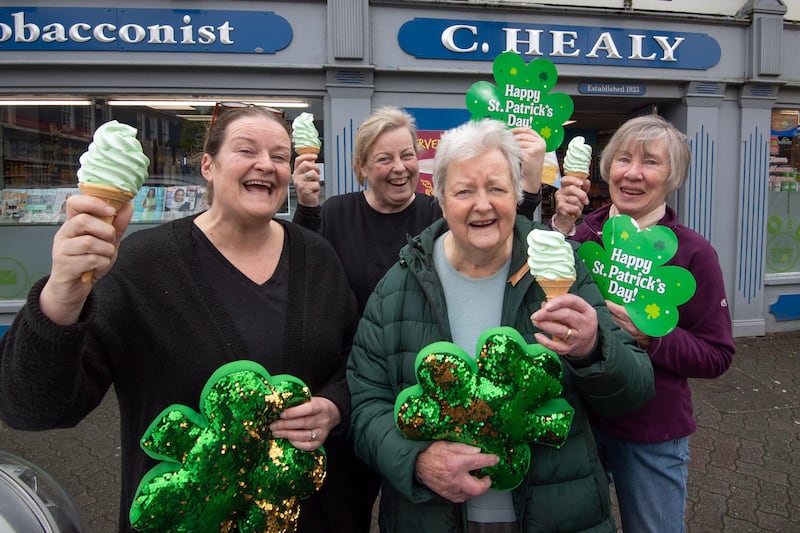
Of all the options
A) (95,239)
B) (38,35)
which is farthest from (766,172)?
(38,35)

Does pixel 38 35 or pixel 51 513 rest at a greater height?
pixel 38 35

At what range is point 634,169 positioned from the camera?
1.98m

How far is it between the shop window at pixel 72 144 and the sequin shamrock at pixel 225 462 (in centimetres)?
511

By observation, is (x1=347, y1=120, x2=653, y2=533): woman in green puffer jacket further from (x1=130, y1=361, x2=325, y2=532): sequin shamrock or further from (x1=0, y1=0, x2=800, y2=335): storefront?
(x1=0, y1=0, x2=800, y2=335): storefront

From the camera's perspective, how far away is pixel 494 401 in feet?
4.82

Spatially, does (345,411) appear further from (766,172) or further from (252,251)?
(766,172)

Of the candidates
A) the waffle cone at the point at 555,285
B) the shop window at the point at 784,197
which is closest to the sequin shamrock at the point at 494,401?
the waffle cone at the point at 555,285

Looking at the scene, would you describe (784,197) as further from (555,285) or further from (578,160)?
(555,285)

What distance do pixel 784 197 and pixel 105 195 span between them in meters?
8.65

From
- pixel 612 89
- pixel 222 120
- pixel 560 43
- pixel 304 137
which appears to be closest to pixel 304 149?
pixel 304 137

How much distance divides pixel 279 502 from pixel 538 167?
1574mm

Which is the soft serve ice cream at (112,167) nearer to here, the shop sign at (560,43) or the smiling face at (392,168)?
the smiling face at (392,168)

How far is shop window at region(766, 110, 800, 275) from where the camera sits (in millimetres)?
7238

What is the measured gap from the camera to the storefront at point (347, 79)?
567 cm
